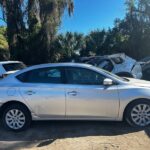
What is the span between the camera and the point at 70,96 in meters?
8.37

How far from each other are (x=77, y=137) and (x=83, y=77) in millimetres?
1429

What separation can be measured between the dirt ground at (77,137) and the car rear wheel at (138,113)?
19cm

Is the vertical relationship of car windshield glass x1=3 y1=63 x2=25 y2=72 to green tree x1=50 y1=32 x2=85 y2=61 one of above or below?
below

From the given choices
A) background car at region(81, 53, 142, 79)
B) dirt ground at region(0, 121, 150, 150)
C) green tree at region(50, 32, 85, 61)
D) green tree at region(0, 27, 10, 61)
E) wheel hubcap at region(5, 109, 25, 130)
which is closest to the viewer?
dirt ground at region(0, 121, 150, 150)

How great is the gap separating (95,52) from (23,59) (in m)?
18.1

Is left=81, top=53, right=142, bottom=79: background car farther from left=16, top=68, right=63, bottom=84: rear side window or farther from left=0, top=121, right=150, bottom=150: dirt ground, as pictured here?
left=16, top=68, right=63, bottom=84: rear side window

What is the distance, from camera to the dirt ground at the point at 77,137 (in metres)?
7.20

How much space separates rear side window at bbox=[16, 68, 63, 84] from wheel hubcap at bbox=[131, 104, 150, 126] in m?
1.81

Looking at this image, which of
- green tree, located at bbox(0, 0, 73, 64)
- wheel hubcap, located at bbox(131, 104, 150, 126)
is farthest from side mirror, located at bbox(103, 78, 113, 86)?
green tree, located at bbox(0, 0, 73, 64)

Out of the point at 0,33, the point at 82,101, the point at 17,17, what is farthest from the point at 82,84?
the point at 0,33

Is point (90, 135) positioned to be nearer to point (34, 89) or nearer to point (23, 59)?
point (34, 89)

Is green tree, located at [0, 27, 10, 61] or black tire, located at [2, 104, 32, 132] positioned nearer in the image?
black tire, located at [2, 104, 32, 132]

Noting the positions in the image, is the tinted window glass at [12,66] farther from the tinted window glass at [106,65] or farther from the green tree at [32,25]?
the green tree at [32,25]

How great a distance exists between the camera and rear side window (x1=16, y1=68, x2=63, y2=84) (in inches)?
339
